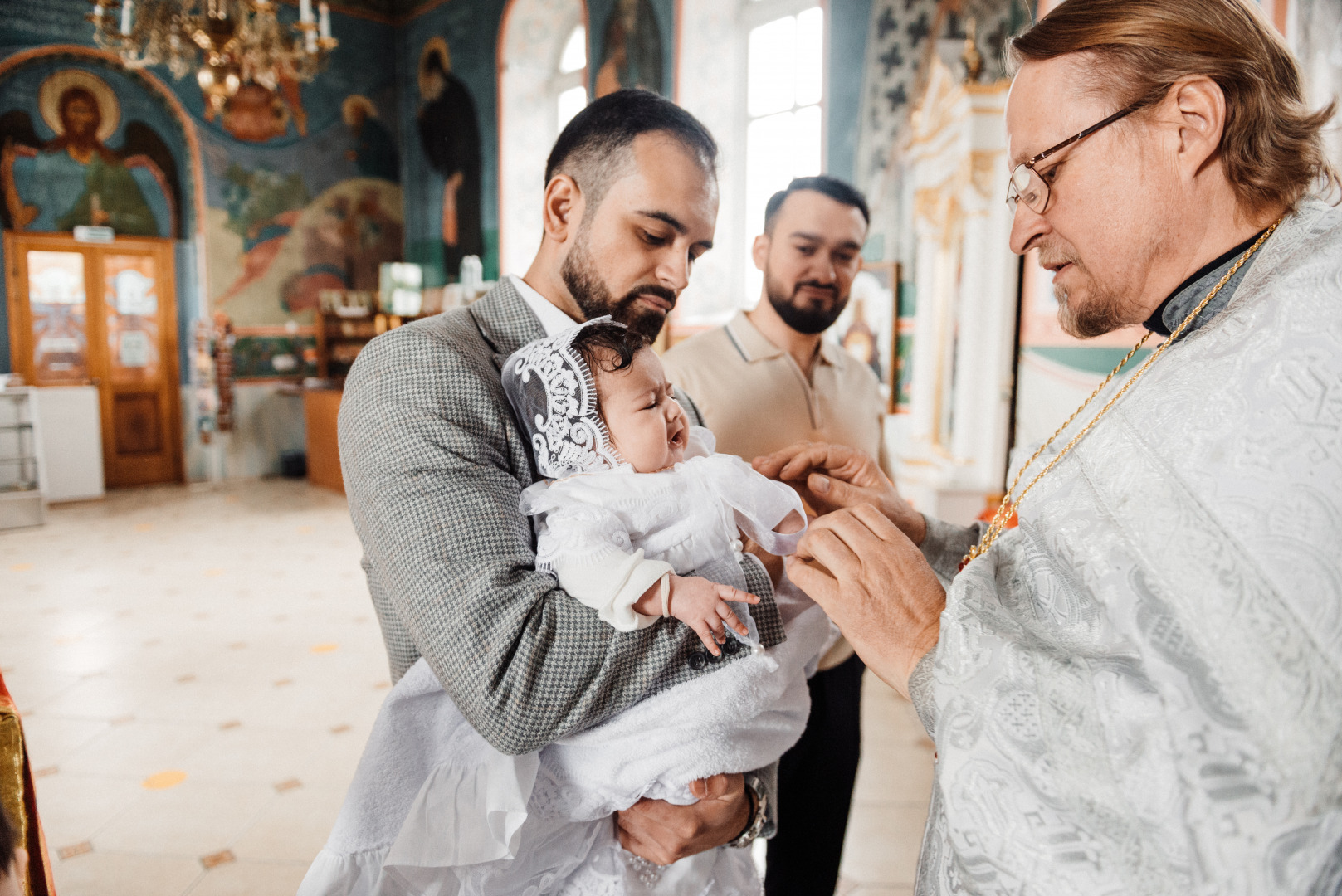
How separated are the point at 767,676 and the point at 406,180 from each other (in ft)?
41.6

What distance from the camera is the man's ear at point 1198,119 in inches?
46.2

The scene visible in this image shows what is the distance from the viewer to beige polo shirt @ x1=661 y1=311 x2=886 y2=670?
2553 mm

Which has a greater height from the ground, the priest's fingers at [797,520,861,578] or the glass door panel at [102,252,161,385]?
A: the glass door panel at [102,252,161,385]

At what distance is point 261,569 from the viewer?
6984 millimetres

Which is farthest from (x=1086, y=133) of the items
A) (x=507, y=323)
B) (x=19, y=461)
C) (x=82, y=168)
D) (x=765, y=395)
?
(x=82, y=168)

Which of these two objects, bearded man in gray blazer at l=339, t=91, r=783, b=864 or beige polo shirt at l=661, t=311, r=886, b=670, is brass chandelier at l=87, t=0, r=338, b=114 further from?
bearded man in gray blazer at l=339, t=91, r=783, b=864

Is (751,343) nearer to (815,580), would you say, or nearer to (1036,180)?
(1036,180)

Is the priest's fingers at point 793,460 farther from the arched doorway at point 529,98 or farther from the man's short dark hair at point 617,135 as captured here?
the arched doorway at point 529,98

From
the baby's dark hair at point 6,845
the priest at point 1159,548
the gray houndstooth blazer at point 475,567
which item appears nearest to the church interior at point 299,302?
the baby's dark hair at point 6,845

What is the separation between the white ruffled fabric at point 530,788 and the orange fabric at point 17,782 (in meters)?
0.55

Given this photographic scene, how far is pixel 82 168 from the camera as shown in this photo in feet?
33.4

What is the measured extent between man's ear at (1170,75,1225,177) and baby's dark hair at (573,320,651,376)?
866 millimetres

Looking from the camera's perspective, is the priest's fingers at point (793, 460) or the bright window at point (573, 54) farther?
the bright window at point (573, 54)

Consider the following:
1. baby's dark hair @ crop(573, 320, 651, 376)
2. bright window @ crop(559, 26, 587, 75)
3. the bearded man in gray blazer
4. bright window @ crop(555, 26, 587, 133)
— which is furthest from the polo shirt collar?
bright window @ crop(559, 26, 587, 75)
